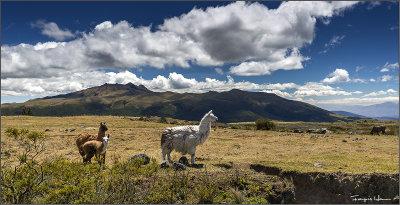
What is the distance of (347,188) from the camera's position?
35.4 feet

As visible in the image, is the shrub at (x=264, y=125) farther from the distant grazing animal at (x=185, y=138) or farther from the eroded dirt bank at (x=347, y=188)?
the eroded dirt bank at (x=347, y=188)

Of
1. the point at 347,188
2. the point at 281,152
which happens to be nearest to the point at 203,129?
the point at 347,188

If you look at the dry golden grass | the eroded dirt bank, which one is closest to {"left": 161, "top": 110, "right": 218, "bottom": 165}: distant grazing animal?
the dry golden grass

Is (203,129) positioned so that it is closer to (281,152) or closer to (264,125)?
(281,152)

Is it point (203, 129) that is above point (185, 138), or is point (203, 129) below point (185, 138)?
above

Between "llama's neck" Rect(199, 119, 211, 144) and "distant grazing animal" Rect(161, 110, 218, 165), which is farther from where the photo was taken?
"llama's neck" Rect(199, 119, 211, 144)

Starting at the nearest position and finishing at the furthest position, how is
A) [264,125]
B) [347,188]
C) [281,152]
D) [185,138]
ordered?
[347,188] < [185,138] < [281,152] < [264,125]

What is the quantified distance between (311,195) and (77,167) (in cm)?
1062

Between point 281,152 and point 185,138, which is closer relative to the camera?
point 185,138

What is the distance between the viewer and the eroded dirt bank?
33.9 ft

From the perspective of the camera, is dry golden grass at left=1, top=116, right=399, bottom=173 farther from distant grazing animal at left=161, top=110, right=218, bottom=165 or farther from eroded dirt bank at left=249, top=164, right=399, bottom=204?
distant grazing animal at left=161, top=110, right=218, bottom=165

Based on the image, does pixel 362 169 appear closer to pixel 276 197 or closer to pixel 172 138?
pixel 276 197

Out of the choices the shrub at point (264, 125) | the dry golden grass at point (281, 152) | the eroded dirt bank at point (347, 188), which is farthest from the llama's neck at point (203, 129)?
the shrub at point (264, 125)

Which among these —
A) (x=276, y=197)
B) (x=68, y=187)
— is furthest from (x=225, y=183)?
(x=68, y=187)
